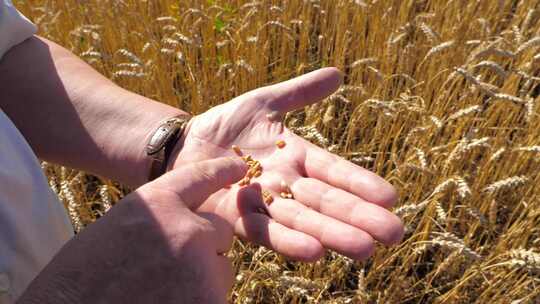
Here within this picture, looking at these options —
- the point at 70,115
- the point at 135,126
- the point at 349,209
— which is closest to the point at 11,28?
the point at 70,115

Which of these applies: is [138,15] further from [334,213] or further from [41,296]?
[41,296]

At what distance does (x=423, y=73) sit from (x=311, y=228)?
3.49ft

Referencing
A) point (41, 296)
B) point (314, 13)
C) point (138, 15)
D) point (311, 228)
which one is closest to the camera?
point (41, 296)

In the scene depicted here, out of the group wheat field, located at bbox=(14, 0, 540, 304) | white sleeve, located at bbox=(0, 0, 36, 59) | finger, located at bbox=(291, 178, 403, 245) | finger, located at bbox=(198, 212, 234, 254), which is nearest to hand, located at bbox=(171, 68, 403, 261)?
finger, located at bbox=(291, 178, 403, 245)

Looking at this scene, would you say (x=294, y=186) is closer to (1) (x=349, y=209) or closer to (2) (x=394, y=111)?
(1) (x=349, y=209)

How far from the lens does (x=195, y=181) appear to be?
0.82m

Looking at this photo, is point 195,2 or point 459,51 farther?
point 195,2

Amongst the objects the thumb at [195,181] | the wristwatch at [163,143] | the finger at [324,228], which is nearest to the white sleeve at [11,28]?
the wristwatch at [163,143]

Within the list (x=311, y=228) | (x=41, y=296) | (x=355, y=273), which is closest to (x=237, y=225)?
(x=311, y=228)

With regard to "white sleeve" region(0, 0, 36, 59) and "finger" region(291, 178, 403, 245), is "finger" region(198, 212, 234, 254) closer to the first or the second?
"finger" region(291, 178, 403, 245)

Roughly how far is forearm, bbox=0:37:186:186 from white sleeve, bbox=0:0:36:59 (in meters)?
0.03

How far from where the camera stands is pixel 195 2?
6.38 feet

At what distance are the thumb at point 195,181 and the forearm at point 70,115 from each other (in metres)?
0.29

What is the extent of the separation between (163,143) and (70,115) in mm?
208
